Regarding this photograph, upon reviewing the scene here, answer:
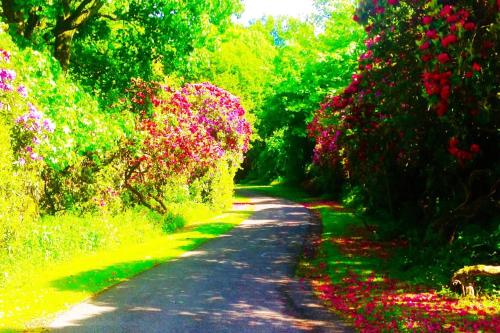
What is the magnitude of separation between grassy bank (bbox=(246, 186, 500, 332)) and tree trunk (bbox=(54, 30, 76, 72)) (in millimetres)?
11221

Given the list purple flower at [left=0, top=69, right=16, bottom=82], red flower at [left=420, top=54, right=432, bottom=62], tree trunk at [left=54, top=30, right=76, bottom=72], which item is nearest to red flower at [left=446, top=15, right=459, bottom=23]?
red flower at [left=420, top=54, right=432, bottom=62]

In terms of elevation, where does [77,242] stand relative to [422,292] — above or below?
above

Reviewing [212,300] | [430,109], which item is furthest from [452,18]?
[212,300]

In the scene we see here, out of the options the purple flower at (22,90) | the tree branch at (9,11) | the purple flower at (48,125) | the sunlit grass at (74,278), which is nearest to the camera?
the sunlit grass at (74,278)

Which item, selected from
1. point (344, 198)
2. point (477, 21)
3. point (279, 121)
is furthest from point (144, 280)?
point (279, 121)

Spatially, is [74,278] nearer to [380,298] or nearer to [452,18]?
[380,298]

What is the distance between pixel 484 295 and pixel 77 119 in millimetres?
11336

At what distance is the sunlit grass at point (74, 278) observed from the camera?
9109mm

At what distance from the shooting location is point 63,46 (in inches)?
672

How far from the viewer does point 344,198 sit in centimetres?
3328

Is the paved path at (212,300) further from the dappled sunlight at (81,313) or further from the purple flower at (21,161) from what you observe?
the purple flower at (21,161)

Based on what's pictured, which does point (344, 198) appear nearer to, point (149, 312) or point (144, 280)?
point (144, 280)

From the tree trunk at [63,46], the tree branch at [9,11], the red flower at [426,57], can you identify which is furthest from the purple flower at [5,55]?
the red flower at [426,57]

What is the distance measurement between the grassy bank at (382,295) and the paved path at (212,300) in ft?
2.00
